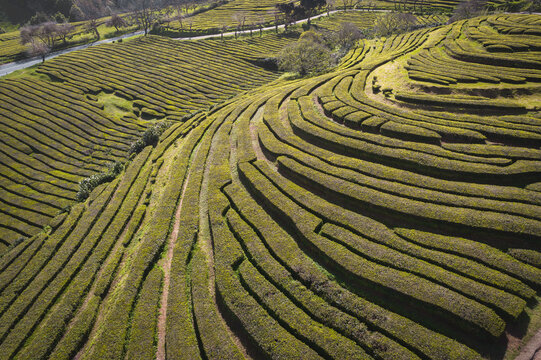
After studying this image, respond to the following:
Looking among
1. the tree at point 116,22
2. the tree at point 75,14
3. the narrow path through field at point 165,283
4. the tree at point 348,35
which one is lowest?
the narrow path through field at point 165,283

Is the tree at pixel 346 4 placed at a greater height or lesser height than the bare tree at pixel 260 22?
greater

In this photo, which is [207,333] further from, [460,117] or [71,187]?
[71,187]

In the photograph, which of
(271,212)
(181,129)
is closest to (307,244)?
(271,212)

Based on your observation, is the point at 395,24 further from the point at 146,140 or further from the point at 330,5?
the point at 146,140

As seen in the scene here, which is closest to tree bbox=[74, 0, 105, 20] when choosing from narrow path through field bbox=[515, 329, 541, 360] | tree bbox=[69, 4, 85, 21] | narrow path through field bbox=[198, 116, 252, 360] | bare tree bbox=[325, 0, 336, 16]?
tree bbox=[69, 4, 85, 21]

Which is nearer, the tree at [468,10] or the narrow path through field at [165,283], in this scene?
the narrow path through field at [165,283]

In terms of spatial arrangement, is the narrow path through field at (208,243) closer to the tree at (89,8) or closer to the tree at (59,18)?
the tree at (59,18)

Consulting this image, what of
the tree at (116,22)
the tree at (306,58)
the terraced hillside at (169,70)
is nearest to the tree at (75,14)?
the tree at (116,22)
